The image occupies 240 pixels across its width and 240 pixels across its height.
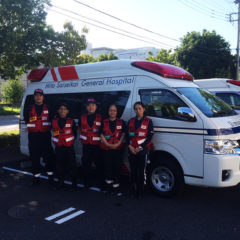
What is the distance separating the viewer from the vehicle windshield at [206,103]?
4.80 metres

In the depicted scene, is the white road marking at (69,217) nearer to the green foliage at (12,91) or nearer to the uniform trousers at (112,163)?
the uniform trousers at (112,163)

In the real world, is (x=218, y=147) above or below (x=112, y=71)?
below

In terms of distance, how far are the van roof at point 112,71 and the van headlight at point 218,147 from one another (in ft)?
4.80

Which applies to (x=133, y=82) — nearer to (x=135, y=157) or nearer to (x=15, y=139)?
(x=135, y=157)

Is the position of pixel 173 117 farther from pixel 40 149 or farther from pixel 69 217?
pixel 40 149

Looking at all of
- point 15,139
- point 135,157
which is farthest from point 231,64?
point 135,157

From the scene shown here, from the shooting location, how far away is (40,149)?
5957 millimetres

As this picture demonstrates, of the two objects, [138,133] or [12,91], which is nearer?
[138,133]

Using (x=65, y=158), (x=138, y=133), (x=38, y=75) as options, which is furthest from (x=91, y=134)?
(x=38, y=75)

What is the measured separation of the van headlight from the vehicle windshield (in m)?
0.48

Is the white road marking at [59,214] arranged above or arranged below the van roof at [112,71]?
below

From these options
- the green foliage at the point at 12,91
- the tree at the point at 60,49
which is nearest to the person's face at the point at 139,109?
the tree at the point at 60,49

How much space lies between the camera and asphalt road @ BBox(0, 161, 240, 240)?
12.6ft

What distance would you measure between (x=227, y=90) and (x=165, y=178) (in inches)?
251
